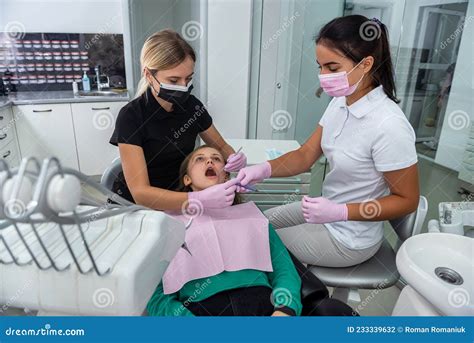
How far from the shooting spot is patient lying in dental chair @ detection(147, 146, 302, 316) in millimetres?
991

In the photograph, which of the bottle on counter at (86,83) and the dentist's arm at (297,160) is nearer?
the dentist's arm at (297,160)

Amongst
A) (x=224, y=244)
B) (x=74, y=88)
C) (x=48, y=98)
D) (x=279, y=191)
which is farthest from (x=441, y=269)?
(x=74, y=88)

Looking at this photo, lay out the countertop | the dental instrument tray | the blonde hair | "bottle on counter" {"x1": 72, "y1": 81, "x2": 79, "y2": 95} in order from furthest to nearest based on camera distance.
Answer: "bottle on counter" {"x1": 72, "y1": 81, "x2": 79, "y2": 95} → the countertop → the blonde hair → the dental instrument tray

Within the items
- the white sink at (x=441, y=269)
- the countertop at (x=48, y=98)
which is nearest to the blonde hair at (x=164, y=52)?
the white sink at (x=441, y=269)

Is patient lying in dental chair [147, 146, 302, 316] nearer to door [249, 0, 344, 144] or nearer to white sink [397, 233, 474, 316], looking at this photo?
white sink [397, 233, 474, 316]

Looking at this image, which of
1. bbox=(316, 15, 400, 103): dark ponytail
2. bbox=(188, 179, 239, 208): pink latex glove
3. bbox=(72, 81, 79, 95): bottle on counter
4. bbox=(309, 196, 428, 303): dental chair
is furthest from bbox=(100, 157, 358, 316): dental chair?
bbox=(72, 81, 79, 95): bottle on counter

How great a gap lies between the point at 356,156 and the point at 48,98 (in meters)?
3.05

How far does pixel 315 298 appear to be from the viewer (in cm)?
104

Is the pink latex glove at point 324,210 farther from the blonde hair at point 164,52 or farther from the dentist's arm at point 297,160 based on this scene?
the blonde hair at point 164,52

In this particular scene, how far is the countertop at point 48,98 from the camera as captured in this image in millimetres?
2994

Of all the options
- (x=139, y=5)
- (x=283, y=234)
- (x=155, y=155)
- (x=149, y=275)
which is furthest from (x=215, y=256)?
(x=139, y=5)

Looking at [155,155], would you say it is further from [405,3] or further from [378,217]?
[405,3]

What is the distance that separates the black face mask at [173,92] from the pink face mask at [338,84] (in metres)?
0.51

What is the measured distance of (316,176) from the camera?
7.04ft
